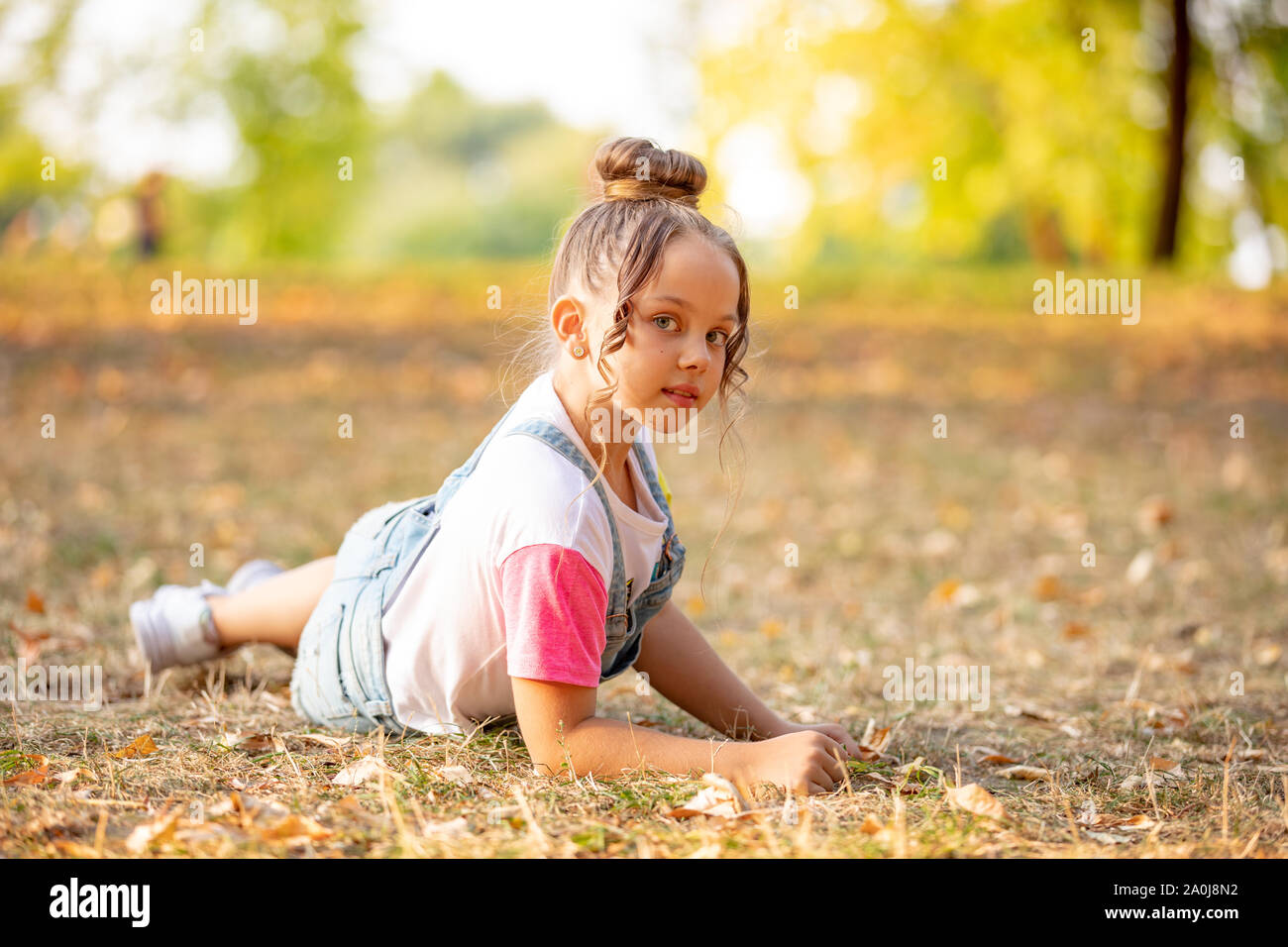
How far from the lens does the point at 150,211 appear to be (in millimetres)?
21703

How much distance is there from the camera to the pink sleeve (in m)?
2.13

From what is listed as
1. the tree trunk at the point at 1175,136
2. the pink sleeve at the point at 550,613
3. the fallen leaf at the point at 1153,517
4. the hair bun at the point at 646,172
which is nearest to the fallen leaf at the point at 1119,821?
the pink sleeve at the point at 550,613

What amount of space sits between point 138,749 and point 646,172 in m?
1.64

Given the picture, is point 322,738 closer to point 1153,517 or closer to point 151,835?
point 151,835

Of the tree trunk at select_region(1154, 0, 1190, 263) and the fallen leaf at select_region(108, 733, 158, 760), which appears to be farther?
the tree trunk at select_region(1154, 0, 1190, 263)

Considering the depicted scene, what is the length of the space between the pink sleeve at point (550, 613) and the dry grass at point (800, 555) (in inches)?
9.7

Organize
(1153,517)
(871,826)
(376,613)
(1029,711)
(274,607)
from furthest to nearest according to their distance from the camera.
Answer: (1153,517) < (1029,711) < (274,607) < (376,613) < (871,826)

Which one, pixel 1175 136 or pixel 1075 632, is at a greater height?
pixel 1175 136

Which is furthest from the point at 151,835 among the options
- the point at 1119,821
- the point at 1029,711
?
the point at 1029,711

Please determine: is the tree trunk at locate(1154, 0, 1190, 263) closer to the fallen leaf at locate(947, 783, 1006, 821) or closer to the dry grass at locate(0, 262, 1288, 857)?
the dry grass at locate(0, 262, 1288, 857)

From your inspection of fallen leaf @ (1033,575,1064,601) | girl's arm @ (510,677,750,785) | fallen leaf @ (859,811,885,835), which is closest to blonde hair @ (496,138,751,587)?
girl's arm @ (510,677,750,785)

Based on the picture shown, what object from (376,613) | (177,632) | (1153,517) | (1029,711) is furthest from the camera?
(1153,517)

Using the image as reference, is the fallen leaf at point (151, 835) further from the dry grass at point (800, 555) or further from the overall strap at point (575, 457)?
the overall strap at point (575, 457)
